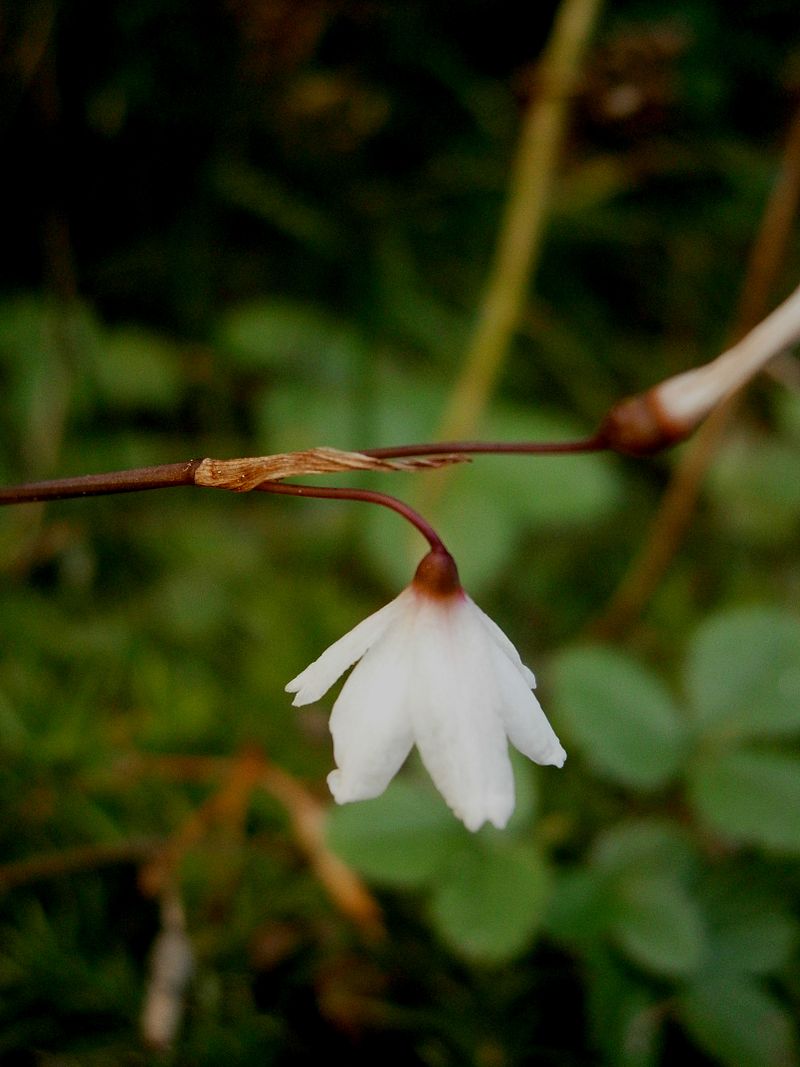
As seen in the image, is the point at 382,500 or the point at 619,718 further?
the point at 619,718

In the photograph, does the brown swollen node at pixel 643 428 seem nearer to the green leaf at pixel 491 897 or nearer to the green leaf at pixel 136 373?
the green leaf at pixel 491 897

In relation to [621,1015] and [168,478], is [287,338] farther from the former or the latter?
[621,1015]

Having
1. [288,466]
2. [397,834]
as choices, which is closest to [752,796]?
[397,834]

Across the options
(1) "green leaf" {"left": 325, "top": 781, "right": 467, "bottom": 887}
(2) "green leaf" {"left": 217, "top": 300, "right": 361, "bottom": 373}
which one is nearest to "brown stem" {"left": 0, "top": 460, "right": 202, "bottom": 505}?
(1) "green leaf" {"left": 325, "top": 781, "right": 467, "bottom": 887}

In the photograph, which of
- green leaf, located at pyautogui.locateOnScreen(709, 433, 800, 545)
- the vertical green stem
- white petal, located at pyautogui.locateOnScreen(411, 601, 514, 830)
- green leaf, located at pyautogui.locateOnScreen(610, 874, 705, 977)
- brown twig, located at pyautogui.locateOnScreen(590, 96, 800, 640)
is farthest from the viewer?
green leaf, located at pyautogui.locateOnScreen(709, 433, 800, 545)

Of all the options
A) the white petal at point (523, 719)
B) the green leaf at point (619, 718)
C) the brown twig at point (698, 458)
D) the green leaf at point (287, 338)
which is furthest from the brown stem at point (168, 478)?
the green leaf at point (287, 338)

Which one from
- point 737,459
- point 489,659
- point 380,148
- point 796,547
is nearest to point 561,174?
point 380,148

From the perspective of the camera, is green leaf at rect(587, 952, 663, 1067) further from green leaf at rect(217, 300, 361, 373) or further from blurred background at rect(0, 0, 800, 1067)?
green leaf at rect(217, 300, 361, 373)

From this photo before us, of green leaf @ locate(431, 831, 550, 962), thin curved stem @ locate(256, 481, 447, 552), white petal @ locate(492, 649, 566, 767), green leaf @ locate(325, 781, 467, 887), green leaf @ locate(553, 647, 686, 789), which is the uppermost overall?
thin curved stem @ locate(256, 481, 447, 552)
